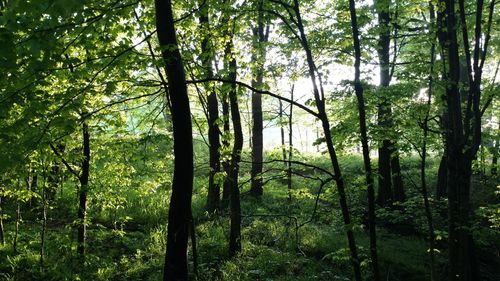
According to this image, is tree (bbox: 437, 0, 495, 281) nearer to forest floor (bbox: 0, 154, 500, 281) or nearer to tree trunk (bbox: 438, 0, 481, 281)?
tree trunk (bbox: 438, 0, 481, 281)

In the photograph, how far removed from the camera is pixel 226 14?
5289 millimetres

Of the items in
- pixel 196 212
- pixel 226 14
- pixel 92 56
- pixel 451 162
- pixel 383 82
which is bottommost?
pixel 196 212

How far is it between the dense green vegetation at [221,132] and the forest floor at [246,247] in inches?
2.4

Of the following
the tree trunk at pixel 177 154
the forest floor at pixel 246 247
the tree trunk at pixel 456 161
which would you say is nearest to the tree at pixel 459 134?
the tree trunk at pixel 456 161

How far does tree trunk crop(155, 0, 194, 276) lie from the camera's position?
4.17 metres

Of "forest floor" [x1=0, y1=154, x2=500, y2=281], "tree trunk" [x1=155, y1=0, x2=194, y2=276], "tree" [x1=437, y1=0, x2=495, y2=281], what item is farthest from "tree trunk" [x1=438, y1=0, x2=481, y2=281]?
"tree trunk" [x1=155, y1=0, x2=194, y2=276]

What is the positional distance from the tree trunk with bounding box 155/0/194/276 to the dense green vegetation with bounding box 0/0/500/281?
2 cm

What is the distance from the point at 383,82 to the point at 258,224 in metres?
5.98

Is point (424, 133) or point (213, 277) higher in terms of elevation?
point (424, 133)

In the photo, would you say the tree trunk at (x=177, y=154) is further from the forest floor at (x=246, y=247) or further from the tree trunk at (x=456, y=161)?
the tree trunk at (x=456, y=161)

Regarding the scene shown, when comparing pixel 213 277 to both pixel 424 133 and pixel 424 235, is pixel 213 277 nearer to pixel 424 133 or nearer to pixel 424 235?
pixel 424 133

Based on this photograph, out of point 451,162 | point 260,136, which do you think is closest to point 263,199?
point 260,136

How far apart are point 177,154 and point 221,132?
392cm

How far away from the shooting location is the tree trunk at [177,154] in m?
4.17
